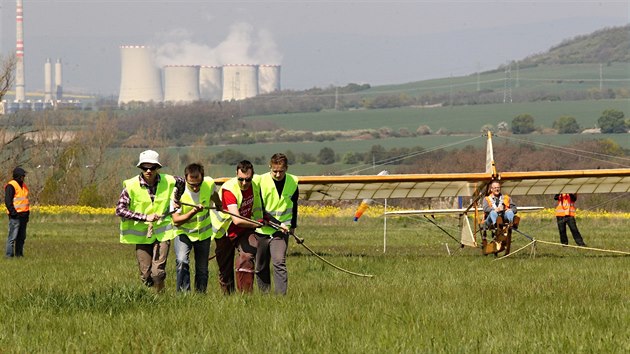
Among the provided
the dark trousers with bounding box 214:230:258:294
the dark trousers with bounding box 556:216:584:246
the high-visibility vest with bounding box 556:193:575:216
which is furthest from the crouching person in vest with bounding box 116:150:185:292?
A: the high-visibility vest with bounding box 556:193:575:216

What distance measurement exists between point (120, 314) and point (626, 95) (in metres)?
170

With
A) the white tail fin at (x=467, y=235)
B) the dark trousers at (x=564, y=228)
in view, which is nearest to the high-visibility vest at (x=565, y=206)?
the dark trousers at (x=564, y=228)

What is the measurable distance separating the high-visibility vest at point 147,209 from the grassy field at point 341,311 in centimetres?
54

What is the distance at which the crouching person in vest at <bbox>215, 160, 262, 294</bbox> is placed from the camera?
12.1m

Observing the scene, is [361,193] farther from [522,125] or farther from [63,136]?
[522,125]

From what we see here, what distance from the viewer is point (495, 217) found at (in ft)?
73.2

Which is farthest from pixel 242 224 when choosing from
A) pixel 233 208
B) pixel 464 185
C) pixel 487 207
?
pixel 464 185

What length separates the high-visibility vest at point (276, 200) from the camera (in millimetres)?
12227

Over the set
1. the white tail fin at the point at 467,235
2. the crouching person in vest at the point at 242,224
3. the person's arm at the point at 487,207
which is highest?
the crouching person in vest at the point at 242,224

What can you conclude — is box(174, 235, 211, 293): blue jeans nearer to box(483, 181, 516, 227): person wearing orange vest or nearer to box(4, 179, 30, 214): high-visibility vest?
box(4, 179, 30, 214): high-visibility vest

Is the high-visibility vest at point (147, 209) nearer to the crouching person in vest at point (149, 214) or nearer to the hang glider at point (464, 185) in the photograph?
the crouching person in vest at point (149, 214)

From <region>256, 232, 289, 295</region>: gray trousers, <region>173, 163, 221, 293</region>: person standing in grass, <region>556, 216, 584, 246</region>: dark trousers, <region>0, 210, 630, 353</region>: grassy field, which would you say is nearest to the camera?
<region>0, 210, 630, 353</region>: grassy field

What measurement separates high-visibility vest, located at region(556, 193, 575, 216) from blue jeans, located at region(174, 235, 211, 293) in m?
15.5

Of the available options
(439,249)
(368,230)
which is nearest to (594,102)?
(368,230)
